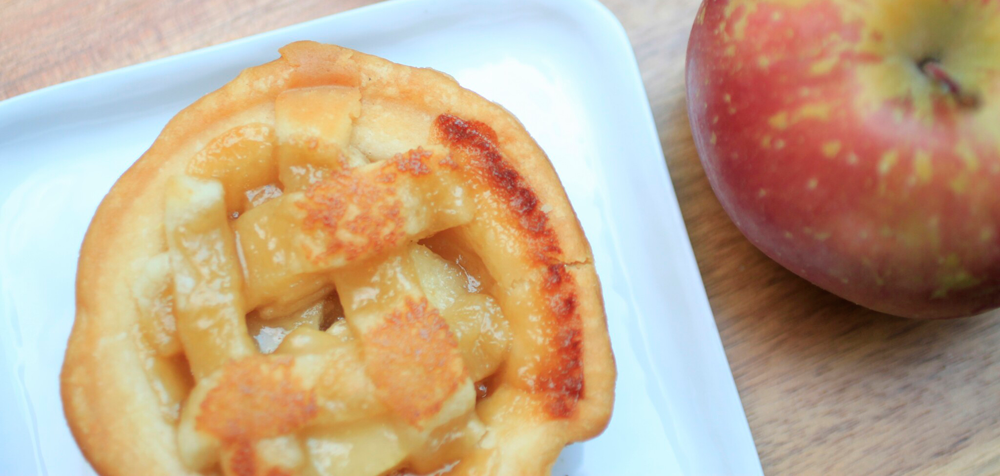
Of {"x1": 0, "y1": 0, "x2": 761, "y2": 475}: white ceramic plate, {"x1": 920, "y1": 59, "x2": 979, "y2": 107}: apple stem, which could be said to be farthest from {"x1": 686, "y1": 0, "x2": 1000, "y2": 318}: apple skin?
{"x1": 0, "y1": 0, "x2": 761, "y2": 475}: white ceramic plate

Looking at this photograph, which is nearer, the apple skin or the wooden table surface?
the apple skin

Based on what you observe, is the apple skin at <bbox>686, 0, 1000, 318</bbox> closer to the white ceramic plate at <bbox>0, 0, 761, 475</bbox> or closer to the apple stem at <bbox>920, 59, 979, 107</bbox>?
the apple stem at <bbox>920, 59, 979, 107</bbox>

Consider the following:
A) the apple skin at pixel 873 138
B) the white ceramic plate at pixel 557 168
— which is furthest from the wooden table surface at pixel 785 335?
the apple skin at pixel 873 138

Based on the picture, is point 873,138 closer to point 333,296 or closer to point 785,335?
point 785,335

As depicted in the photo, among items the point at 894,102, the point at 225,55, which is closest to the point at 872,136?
the point at 894,102

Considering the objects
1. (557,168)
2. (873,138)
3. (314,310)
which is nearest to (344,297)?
(314,310)

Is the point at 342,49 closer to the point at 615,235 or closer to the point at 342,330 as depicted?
the point at 342,330

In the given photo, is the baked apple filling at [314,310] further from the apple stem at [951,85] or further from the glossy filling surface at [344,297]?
the apple stem at [951,85]
